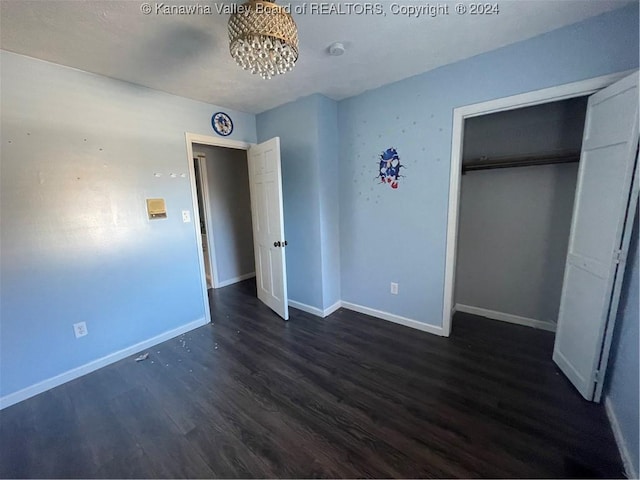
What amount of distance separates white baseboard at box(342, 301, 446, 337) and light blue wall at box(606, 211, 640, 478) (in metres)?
1.11

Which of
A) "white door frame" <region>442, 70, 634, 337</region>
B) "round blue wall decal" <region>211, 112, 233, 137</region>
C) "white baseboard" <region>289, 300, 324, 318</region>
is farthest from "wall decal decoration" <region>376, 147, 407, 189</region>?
"round blue wall decal" <region>211, 112, 233, 137</region>

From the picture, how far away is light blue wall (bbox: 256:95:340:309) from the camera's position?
109 inches

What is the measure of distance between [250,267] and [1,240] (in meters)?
3.08

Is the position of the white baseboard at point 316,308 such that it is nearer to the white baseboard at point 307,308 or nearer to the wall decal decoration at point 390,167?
the white baseboard at point 307,308

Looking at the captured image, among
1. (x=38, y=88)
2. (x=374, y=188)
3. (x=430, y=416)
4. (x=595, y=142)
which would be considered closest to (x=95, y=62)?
(x=38, y=88)

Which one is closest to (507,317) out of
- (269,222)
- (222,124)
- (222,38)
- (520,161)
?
(520,161)

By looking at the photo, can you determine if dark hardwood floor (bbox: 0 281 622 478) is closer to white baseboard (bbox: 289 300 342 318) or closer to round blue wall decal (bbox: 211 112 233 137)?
white baseboard (bbox: 289 300 342 318)

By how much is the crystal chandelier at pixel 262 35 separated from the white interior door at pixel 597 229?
1.77 metres

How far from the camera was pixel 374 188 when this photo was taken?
8.96 feet

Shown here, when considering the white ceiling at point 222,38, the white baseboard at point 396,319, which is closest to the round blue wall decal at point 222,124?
the white ceiling at point 222,38

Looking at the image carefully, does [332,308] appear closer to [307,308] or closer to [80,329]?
[307,308]

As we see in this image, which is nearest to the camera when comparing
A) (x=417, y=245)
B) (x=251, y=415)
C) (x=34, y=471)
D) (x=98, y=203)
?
(x=34, y=471)

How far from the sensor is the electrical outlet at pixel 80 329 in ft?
6.82

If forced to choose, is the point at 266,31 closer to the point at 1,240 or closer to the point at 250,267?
the point at 1,240
